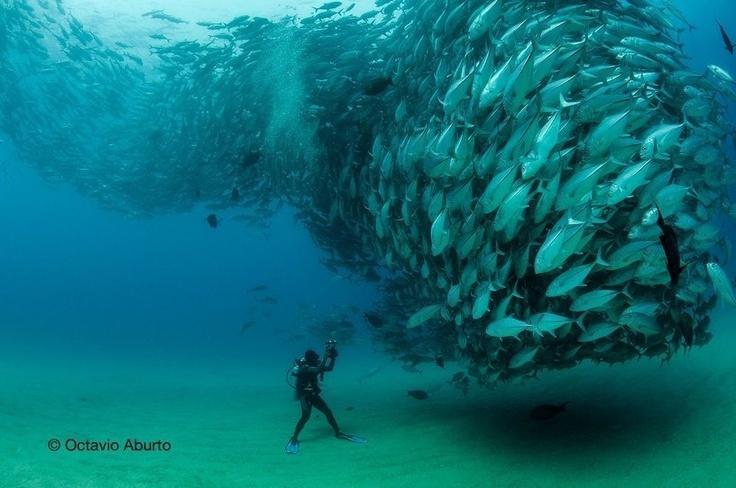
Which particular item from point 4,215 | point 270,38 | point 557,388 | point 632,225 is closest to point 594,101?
point 632,225

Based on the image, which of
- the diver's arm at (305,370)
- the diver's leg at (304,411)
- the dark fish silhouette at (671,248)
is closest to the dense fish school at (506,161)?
the dark fish silhouette at (671,248)

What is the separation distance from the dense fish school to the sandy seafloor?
995 millimetres

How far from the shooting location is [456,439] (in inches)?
301

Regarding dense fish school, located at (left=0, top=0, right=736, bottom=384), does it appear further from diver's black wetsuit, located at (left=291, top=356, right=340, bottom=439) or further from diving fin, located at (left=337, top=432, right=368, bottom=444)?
diving fin, located at (left=337, top=432, right=368, bottom=444)

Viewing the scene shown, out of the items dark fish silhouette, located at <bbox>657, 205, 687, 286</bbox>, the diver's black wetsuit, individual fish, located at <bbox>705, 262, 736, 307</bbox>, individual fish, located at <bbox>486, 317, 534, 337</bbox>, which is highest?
the diver's black wetsuit

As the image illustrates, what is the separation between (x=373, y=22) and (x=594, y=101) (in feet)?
26.2

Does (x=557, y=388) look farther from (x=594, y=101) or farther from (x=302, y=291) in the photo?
(x=302, y=291)

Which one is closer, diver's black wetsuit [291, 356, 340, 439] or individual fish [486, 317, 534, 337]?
individual fish [486, 317, 534, 337]

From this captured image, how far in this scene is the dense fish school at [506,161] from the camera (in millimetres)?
4680

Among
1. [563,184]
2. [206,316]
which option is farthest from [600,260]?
[206,316]

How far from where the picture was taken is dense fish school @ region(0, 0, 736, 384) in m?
4.68

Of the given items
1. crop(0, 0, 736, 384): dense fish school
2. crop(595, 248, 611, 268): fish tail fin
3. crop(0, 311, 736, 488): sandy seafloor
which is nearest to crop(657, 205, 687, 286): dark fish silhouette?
crop(0, 0, 736, 384): dense fish school

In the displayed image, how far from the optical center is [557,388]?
9.81 m

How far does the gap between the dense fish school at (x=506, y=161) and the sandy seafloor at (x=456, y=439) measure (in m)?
1.00
